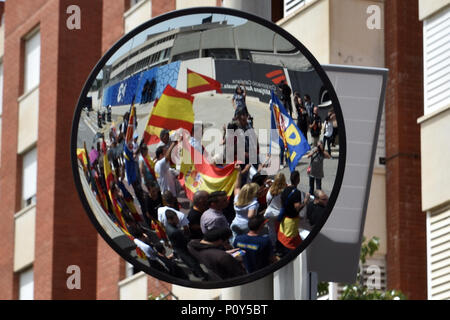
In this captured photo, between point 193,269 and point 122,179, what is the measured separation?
0.34 m

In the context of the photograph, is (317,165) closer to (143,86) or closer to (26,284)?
(143,86)

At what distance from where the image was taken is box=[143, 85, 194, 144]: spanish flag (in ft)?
11.4

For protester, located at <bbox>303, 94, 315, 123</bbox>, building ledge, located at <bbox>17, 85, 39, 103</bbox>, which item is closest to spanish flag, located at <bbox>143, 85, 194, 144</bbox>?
protester, located at <bbox>303, 94, 315, 123</bbox>

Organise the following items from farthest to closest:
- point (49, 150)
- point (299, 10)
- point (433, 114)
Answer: point (49, 150) → point (299, 10) → point (433, 114)

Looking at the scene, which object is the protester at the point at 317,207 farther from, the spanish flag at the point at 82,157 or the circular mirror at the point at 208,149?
the spanish flag at the point at 82,157

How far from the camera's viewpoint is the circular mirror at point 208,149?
11.4 feet

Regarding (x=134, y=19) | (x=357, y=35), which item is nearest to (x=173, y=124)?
(x=357, y=35)

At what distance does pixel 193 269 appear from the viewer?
11.4ft

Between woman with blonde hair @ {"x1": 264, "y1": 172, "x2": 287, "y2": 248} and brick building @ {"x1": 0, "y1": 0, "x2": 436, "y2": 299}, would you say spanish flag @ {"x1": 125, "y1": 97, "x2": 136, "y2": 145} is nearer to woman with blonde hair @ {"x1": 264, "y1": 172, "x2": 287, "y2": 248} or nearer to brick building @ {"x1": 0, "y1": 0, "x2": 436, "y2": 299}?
woman with blonde hair @ {"x1": 264, "y1": 172, "x2": 287, "y2": 248}

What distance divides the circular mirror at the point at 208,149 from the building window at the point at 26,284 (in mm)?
25159

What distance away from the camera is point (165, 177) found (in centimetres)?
353

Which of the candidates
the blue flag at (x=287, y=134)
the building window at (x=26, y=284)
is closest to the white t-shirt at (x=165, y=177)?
the blue flag at (x=287, y=134)

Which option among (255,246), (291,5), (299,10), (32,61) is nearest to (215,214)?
(255,246)

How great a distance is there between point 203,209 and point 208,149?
0.19 m
